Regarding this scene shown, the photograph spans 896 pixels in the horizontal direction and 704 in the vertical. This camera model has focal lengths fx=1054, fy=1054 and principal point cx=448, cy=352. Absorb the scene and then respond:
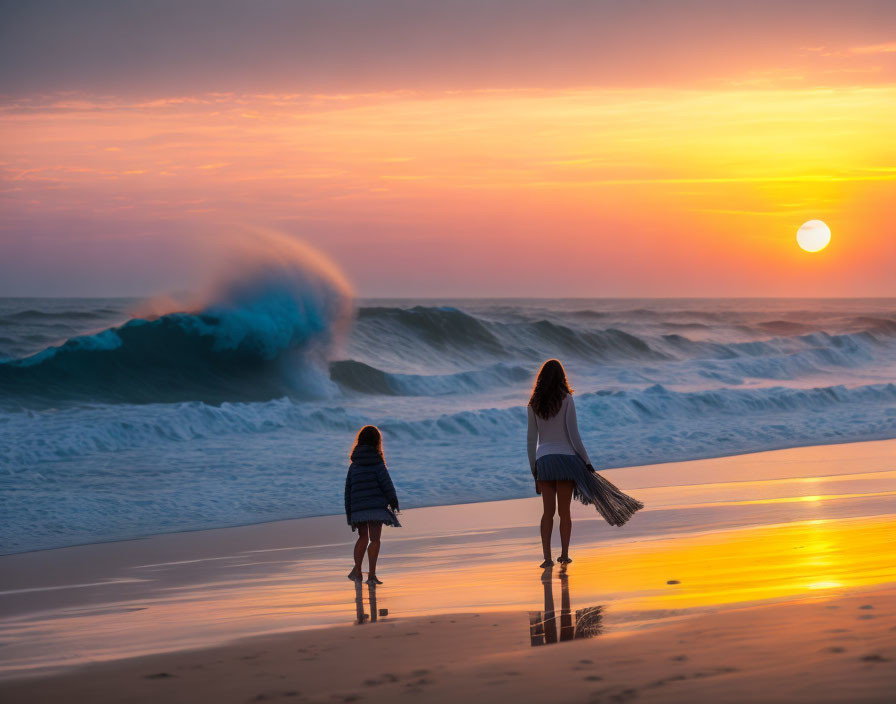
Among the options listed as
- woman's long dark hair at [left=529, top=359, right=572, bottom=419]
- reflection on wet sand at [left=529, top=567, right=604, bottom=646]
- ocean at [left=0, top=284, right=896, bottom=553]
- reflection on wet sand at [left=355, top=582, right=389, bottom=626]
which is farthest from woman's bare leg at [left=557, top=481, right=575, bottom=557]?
ocean at [left=0, top=284, right=896, bottom=553]

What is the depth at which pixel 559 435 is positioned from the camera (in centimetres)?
782

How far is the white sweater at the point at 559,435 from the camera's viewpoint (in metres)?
7.79

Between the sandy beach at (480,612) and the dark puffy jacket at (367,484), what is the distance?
0.56 meters

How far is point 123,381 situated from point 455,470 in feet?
42.3

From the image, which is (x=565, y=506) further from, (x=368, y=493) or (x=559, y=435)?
(x=368, y=493)

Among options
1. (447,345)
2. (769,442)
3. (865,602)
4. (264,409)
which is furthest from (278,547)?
(447,345)

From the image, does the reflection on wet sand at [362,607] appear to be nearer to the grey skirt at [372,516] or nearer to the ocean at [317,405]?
the grey skirt at [372,516]

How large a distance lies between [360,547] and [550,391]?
1.79m

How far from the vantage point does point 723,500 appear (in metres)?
11.2

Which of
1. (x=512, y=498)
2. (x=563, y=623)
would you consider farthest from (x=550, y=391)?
(x=512, y=498)

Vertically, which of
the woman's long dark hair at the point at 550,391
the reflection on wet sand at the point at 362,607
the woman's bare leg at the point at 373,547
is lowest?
the reflection on wet sand at the point at 362,607

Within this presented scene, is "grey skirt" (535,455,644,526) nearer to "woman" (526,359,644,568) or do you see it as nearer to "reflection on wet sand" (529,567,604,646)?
"woman" (526,359,644,568)

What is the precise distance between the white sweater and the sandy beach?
83 cm

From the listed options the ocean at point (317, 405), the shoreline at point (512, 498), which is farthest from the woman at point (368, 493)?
the ocean at point (317, 405)
